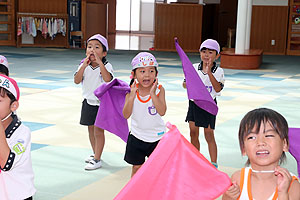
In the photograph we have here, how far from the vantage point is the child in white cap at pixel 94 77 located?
4766 millimetres

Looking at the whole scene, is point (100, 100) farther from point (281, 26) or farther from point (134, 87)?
point (281, 26)

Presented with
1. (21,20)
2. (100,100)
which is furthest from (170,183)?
(21,20)

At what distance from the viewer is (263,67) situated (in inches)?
588

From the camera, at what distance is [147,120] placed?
3.92 meters

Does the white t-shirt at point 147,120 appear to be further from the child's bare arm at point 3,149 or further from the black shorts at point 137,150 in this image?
the child's bare arm at point 3,149

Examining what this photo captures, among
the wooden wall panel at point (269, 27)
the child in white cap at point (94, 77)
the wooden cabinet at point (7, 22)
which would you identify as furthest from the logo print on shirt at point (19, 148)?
the wooden cabinet at point (7, 22)

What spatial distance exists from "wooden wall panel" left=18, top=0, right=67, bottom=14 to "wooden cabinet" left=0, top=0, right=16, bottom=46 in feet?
1.17

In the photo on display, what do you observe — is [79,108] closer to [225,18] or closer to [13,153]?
[13,153]

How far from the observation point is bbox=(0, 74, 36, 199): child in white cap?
2.60m

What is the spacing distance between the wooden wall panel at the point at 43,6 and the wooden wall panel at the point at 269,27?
723cm

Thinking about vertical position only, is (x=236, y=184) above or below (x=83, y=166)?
above

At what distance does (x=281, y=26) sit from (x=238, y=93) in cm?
A: 1002

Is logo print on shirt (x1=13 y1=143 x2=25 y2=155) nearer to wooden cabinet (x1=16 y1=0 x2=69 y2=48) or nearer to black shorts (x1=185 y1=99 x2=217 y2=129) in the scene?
black shorts (x1=185 y1=99 x2=217 y2=129)

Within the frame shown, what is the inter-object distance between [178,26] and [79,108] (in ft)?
40.4
